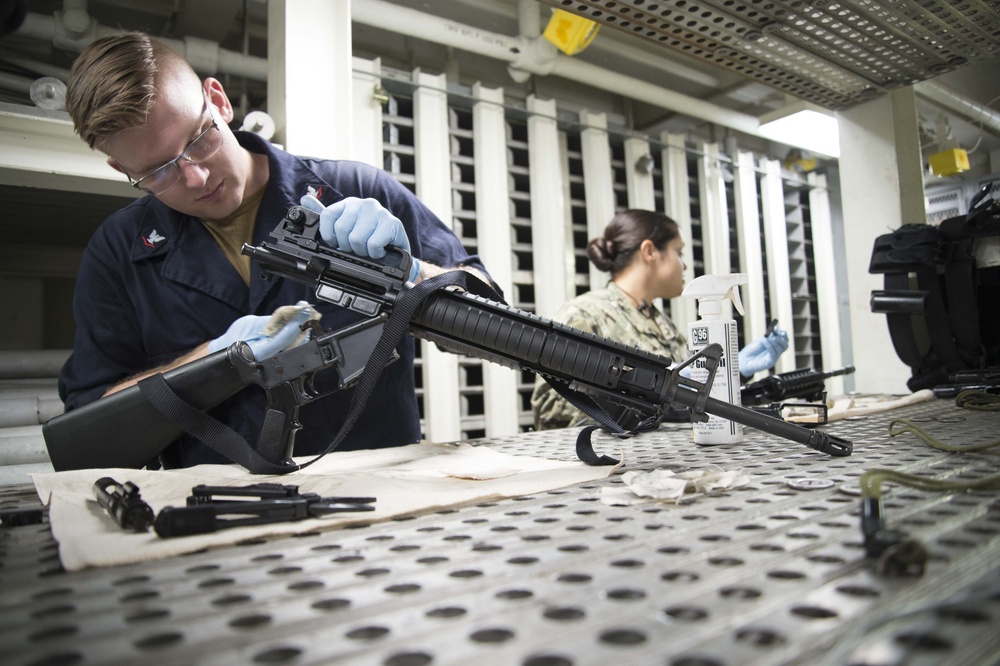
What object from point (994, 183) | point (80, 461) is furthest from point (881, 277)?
point (80, 461)

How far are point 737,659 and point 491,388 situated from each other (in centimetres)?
217

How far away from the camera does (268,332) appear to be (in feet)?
3.68

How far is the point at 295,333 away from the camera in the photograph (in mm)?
1163

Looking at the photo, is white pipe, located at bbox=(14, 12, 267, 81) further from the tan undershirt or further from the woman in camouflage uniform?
the woman in camouflage uniform

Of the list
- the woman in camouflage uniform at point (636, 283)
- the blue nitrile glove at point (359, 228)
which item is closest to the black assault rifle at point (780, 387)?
the woman in camouflage uniform at point (636, 283)

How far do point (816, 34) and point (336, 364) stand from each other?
1.34 meters

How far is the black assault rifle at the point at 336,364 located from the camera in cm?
88

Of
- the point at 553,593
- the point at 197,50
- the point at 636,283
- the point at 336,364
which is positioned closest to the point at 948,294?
the point at 636,283

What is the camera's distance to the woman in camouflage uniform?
7.47ft

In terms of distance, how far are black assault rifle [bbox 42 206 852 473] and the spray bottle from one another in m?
0.16

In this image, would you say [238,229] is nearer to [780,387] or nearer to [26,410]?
[26,410]

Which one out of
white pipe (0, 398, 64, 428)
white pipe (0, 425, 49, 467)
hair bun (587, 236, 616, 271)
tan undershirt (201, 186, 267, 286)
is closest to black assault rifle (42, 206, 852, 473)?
tan undershirt (201, 186, 267, 286)

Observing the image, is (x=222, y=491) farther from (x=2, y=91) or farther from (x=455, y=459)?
(x=2, y=91)

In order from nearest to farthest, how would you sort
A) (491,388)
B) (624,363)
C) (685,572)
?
(685,572) → (624,363) → (491,388)
